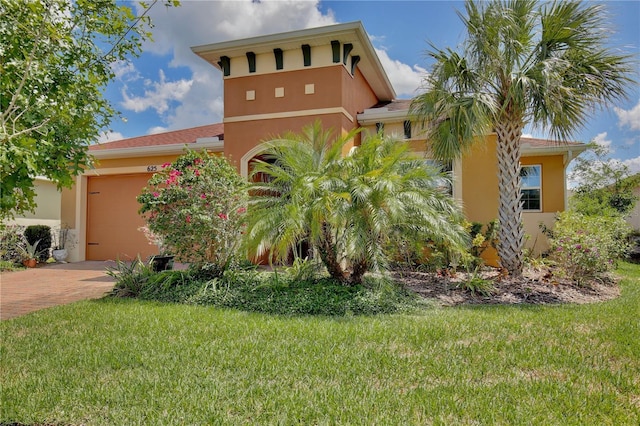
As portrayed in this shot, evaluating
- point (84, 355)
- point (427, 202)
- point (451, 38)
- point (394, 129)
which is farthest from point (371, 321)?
point (394, 129)

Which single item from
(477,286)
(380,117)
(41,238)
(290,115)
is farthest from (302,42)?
(41,238)

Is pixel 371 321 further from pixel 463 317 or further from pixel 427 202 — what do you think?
pixel 427 202

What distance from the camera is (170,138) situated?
15.5 metres

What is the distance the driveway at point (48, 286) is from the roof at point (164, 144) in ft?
13.4

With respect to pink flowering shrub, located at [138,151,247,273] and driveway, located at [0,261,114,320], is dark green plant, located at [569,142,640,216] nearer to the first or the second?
pink flowering shrub, located at [138,151,247,273]

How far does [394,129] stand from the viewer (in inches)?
471

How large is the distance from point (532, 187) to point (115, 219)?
1524cm

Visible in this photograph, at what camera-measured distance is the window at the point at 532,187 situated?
1216 centimetres

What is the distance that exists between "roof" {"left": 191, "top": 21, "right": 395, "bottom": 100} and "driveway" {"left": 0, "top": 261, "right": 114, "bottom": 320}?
24.4 feet

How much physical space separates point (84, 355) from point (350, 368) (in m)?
3.09

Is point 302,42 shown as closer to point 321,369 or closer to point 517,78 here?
point 517,78

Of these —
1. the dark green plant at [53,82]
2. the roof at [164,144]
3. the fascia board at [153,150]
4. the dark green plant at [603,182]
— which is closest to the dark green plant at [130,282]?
the roof at [164,144]

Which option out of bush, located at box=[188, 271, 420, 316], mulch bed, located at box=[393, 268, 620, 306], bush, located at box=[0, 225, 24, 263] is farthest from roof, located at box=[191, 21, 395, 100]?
bush, located at box=[0, 225, 24, 263]

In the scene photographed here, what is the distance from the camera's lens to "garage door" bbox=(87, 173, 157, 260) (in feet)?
46.4
